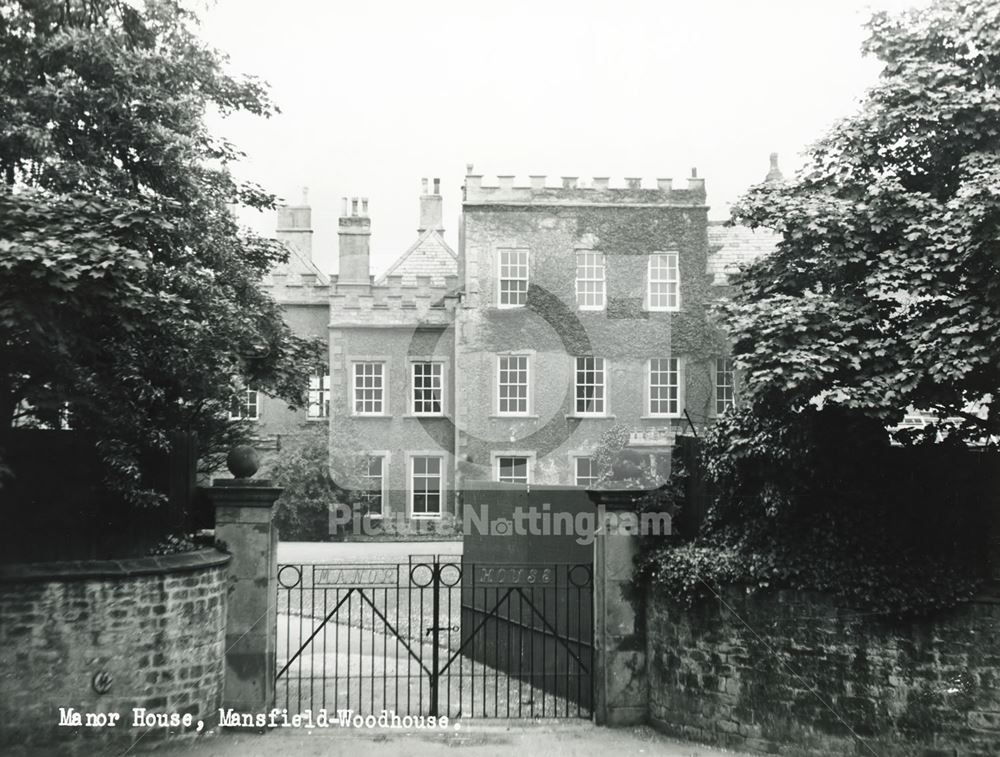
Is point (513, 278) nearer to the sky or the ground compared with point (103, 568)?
nearer to the sky

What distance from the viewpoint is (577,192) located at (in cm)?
2909

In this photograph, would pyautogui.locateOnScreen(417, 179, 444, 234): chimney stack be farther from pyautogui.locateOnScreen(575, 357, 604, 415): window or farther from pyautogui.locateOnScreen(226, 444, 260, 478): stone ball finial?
pyautogui.locateOnScreen(226, 444, 260, 478): stone ball finial

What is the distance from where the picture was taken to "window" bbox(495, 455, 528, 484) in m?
→ 28.6

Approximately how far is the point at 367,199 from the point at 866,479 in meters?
27.2

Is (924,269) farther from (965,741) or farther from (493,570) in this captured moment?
(493,570)

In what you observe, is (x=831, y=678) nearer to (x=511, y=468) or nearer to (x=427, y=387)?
(x=511, y=468)

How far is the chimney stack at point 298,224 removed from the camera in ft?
116

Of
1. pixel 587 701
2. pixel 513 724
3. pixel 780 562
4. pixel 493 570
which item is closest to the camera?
pixel 780 562

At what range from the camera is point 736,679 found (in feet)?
29.0

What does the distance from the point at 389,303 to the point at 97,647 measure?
22525mm

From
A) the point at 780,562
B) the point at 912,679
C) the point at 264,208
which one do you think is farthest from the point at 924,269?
the point at 264,208

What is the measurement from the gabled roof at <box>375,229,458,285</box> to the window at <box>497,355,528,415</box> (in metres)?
5.42

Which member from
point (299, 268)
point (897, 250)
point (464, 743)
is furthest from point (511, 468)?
point (897, 250)

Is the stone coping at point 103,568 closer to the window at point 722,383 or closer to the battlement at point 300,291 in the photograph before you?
the window at point 722,383
